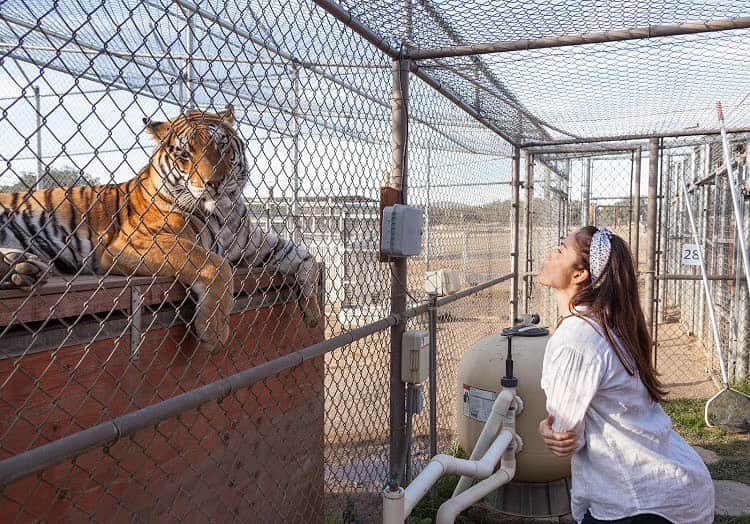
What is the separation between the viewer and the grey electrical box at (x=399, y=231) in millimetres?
3430

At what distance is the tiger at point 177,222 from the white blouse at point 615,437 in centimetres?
141

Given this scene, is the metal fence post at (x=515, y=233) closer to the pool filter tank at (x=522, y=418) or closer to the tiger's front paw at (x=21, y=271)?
the pool filter tank at (x=522, y=418)

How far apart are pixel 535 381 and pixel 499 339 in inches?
22.3

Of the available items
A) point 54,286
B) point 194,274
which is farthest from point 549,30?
point 54,286

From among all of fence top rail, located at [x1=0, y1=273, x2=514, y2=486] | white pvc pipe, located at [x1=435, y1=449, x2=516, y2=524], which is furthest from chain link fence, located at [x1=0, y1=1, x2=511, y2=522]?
white pvc pipe, located at [x1=435, y1=449, x2=516, y2=524]

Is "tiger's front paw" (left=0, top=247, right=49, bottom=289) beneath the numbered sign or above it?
beneath

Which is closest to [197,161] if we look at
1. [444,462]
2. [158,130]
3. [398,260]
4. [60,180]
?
[158,130]

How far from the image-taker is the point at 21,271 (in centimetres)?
211

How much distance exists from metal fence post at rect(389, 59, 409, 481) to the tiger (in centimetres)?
49

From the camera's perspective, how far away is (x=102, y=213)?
3.30 m

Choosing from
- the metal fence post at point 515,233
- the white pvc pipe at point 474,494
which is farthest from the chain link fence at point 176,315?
the metal fence post at point 515,233

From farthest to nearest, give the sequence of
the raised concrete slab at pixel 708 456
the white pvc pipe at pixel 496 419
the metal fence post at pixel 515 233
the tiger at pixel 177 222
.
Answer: the metal fence post at pixel 515 233
the raised concrete slab at pixel 708 456
the white pvc pipe at pixel 496 419
the tiger at pixel 177 222

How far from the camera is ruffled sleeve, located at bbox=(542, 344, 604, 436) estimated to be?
2.30 meters

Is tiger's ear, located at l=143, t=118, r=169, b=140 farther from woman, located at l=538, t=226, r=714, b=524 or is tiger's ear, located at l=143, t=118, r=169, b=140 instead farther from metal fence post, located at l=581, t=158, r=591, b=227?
metal fence post, located at l=581, t=158, r=591, b=227
